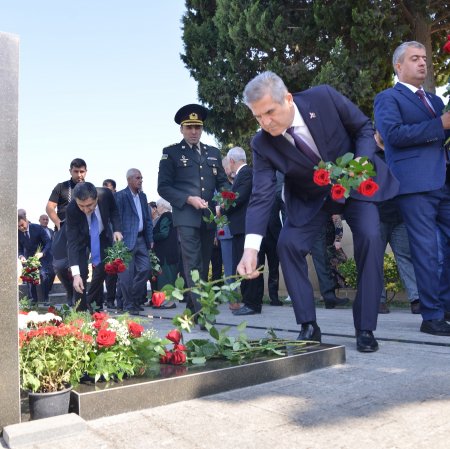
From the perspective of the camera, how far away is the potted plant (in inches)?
87.6

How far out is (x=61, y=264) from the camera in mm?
7828

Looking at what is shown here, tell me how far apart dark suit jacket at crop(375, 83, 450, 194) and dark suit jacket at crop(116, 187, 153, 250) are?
439 cm

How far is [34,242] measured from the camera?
1243cm

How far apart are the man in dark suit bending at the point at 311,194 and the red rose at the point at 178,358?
842mm

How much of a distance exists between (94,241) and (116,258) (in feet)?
1.13

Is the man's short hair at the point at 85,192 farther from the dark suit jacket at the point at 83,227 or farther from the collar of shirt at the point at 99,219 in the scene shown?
the collar of shirt at the point at 99,219

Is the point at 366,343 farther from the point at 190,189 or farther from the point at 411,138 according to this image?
the point at 190,189

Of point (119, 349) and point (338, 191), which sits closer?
point (119, 349)

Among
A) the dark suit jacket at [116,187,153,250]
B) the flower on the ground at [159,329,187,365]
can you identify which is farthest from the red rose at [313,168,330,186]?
the dark suit jacket at [116,187,153,250]

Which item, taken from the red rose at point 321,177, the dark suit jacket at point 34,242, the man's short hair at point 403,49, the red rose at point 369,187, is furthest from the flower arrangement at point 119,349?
the dark suit jacket at point 34,242

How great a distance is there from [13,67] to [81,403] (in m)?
1.33

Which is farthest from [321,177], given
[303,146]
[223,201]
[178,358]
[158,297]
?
[223,201]

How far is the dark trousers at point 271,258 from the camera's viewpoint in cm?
780

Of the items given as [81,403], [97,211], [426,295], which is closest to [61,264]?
[97,211]
